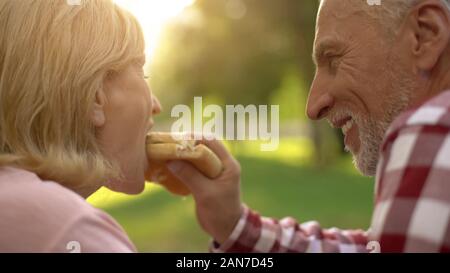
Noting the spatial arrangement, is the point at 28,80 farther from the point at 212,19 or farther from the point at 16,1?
the point at 212,19

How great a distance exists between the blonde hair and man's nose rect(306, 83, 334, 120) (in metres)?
0.62

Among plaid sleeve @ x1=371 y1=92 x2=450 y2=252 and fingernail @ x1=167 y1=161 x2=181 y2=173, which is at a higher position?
plaid sleeve @ x1=371 y1=92 x2=450 y2=252

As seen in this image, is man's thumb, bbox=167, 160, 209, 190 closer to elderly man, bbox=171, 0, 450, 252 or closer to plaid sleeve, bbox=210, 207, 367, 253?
elderly man, bbox=171, 0, 450, 252

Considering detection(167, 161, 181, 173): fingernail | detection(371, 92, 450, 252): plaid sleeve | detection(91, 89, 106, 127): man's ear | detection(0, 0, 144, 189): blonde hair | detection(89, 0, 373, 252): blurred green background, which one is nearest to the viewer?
detection(371, 92, 450, 252): plaid sleeve

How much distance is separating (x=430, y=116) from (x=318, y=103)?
0.82 meters

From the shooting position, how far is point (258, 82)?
47.3ft

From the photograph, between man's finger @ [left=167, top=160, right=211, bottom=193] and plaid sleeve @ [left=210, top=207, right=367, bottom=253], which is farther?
plaid sleeve @ [left=210, top=207, right=367, bottom=253]

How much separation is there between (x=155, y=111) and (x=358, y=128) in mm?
561

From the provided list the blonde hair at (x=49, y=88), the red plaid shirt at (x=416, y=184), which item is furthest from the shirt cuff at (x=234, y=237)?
the red plaid shirt at (x=416, y=184)

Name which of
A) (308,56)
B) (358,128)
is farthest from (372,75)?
(308,56)

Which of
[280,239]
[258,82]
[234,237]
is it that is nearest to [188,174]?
[234,237]

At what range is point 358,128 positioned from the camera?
1.71 m

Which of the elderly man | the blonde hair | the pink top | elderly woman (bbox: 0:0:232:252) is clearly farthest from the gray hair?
the pink top

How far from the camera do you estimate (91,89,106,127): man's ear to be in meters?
1.42
